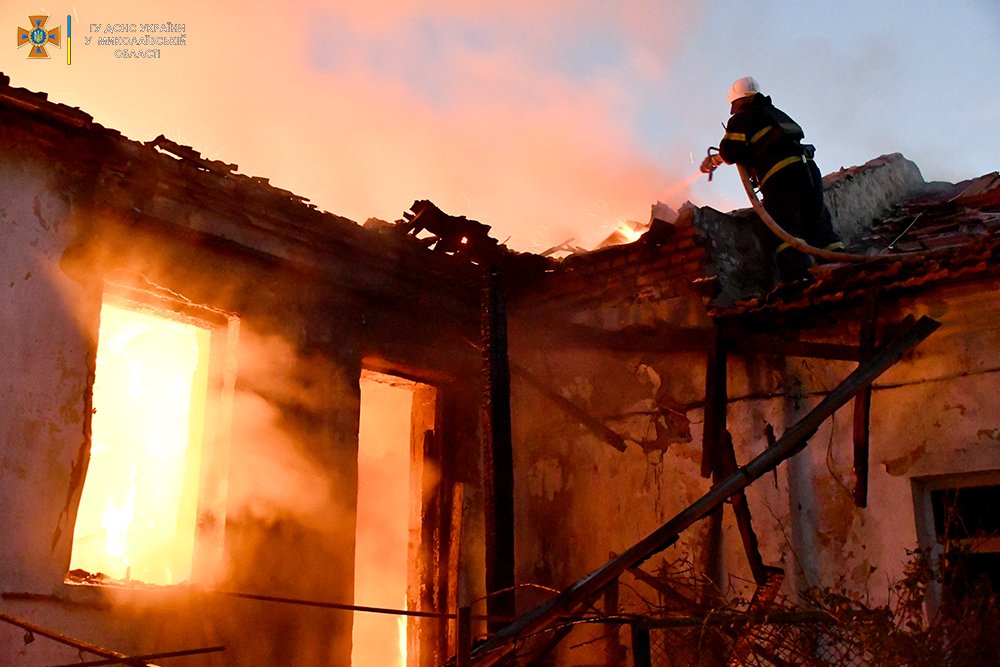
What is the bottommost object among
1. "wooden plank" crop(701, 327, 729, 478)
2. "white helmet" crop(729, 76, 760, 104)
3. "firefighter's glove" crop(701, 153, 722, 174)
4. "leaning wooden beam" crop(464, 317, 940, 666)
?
"leaning wooden beam" crop(464, 317, 940, 666)

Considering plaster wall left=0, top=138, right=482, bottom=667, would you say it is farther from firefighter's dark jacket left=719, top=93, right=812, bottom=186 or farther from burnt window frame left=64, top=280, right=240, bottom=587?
firefighter's dark jacket left=719, top=93, right=812, bottom=186

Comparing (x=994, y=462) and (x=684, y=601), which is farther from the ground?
(x=994, y=462)

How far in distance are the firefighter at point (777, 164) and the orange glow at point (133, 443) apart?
549cm

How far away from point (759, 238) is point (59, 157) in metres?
6.10

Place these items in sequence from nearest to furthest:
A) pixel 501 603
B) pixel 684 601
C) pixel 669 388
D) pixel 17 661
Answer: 1. pixel 17 661
2. pixel 501 603
3. pixel 684 601
4. pixel 669 388

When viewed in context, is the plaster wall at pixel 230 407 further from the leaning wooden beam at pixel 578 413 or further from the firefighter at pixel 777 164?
the firefighter at pixel 777 164

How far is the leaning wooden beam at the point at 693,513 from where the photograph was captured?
14.3 feet

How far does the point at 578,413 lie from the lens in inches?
355

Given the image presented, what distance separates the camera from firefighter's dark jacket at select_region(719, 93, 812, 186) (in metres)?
9.88

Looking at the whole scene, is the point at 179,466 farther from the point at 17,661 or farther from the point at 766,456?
the point at 766,456

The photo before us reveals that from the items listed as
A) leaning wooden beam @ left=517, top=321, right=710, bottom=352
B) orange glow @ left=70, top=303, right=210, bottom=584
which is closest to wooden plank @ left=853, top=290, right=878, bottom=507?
leaning wooden beam @ left=517, top=321, right=710, bottom=352

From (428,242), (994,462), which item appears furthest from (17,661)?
(994,462)

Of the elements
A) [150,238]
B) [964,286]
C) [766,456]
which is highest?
[150,238]

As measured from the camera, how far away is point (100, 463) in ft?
30.1
